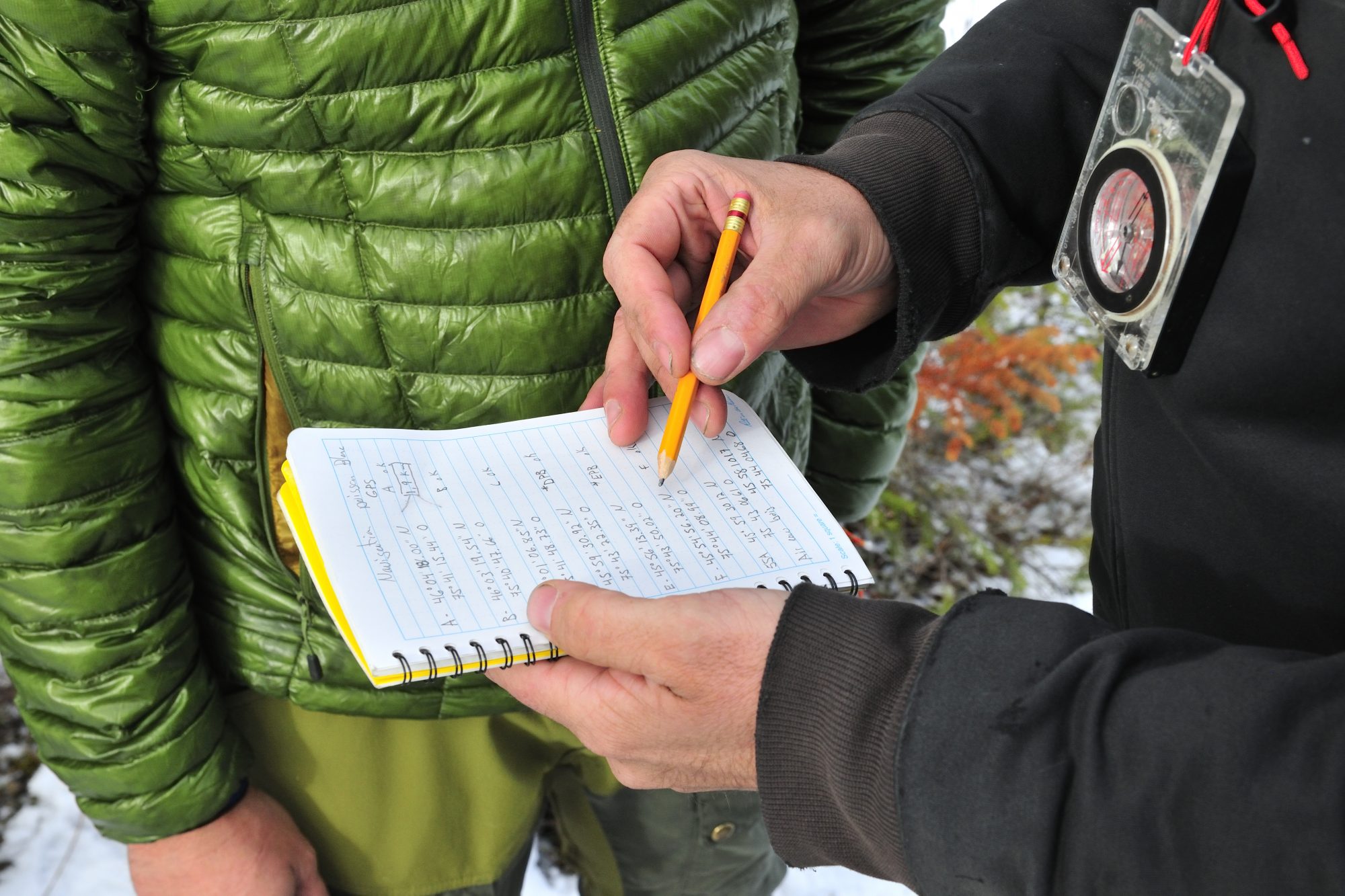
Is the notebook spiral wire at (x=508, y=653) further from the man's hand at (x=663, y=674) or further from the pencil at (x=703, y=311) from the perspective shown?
the pencil at (x=703, y=311)

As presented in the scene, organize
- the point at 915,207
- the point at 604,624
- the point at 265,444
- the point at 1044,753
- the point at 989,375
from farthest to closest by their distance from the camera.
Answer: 1. the point at 989,375
2. the point at 265,444
3. the point at 915,207
4. the point at 604,624
5. the point at 1044,753

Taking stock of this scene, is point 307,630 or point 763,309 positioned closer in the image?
point 763,309

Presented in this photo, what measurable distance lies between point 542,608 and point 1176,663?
1.67 ft

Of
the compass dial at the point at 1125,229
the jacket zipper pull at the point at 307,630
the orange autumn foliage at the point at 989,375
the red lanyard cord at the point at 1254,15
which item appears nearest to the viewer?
the red lanyard cord at the point at 1254,15

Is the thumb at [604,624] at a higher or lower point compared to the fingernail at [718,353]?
lower

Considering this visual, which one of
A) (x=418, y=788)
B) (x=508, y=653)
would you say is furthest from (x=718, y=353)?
(x=418, y=788)

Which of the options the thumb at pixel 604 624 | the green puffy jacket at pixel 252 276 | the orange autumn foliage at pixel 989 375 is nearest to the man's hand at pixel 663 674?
the thumb at pixel 604 624

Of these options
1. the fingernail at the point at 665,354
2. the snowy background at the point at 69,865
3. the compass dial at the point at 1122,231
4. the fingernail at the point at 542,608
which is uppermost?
the compass dial at the point at 1122,231

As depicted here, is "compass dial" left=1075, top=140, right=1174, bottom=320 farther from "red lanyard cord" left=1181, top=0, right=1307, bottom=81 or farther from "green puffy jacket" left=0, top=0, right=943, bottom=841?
"green puffy jacket" left=0, top=0, right=943, bottom=841

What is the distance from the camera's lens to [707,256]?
3.68 ft

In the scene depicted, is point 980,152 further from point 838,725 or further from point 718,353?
point 838,725

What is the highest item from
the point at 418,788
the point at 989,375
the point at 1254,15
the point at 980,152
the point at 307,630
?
the point at 1254,15

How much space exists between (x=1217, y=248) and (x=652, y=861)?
4.28 feet

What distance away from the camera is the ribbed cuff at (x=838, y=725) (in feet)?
2.39
